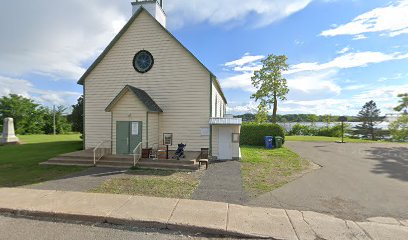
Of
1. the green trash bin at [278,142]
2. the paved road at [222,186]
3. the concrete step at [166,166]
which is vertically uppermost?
the green trash bin at [278,142]

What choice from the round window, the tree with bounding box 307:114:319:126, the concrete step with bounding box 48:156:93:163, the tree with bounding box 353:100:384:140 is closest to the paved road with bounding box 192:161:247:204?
the concrete step with bounding box 48:156:93:163

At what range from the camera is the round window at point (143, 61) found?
49.5 feet

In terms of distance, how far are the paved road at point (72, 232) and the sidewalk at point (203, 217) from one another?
0.77ft

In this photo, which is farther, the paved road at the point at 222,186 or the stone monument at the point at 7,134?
the stone monument at the point at 7,134

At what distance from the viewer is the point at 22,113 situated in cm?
4122

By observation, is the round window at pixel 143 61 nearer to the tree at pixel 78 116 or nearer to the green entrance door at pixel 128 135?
the green entrance door at pixel 128 135

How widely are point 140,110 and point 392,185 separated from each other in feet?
42.3

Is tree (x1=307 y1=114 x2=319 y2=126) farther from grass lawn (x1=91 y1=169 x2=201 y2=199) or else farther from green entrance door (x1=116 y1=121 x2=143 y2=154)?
grass lawn (x1=91 y1=169 x2=201 y2=199)

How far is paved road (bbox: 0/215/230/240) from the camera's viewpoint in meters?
4.76

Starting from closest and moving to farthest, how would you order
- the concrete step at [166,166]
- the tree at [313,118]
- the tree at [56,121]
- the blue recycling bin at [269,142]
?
the concrete step at [166,166] < the blue recycling bin at [269,142] < the tree at [56,121] < the tree at [313,118]

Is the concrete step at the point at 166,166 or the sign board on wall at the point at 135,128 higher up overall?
the sign board on wall at the point at 135,128

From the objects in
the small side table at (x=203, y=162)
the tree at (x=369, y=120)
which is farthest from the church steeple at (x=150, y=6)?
the tree at (x=369, y=120)

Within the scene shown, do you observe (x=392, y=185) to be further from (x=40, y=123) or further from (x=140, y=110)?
(x=40, y=123)

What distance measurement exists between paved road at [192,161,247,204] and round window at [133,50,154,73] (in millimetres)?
8262
